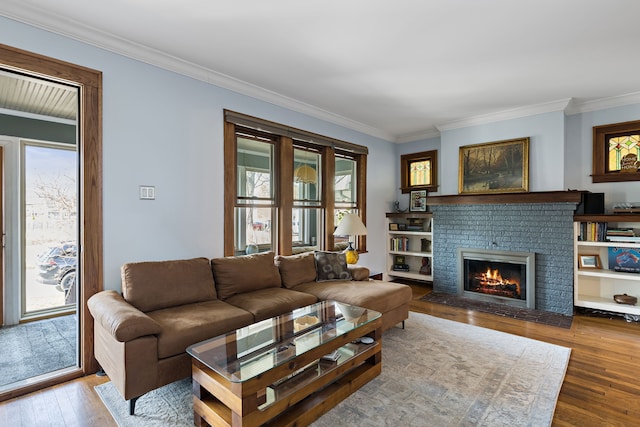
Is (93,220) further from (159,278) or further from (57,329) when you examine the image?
(57,329)

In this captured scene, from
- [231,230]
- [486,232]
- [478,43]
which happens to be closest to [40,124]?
[231,230]

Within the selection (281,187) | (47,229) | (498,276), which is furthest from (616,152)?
(47,229)

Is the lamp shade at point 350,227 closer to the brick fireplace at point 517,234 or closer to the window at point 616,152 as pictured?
the brick fireplace at point 517,234

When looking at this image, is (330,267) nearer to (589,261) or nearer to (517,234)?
(517,234)

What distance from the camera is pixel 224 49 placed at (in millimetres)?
2789

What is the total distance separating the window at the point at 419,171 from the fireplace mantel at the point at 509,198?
52 centimetres

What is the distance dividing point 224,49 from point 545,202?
13.5 ft

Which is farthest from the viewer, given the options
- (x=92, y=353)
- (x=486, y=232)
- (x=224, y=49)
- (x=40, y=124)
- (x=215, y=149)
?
(x=486, y=232)

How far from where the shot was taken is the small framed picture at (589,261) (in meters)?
4.04

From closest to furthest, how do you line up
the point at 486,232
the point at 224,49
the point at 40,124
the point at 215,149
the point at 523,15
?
1. the point at 523,15
2. the point at 224,49
3. the point at 215,149
4. the point at 40,124
5. the point at 486,232

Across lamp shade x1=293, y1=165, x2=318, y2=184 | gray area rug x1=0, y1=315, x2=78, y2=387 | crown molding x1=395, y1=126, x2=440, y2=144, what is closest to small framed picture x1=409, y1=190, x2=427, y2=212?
crown molding x1=395, y1=126, x2=440, y2=144

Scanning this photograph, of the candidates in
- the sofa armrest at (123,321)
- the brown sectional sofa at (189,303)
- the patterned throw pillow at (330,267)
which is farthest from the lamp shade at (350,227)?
the sofa armrest at (123,321)

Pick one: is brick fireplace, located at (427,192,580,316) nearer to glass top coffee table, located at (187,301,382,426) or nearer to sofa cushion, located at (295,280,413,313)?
sofa cushion, located at (295,280,413,313)

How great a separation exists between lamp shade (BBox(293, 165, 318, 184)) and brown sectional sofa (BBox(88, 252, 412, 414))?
1111mm
